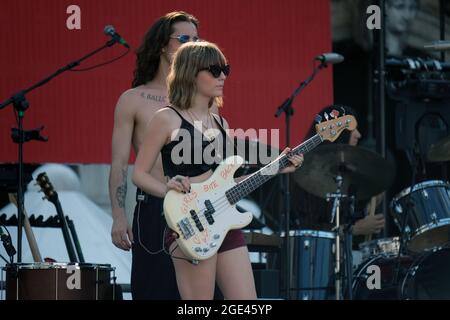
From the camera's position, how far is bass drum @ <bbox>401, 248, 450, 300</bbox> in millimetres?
7676

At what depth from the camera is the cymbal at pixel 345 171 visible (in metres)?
7.66

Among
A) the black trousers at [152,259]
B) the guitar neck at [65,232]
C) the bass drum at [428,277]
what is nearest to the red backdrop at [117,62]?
the guitar neck at [65,232]

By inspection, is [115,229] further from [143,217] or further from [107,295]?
[107,295]

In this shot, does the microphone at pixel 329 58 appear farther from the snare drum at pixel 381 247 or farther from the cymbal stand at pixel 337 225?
the snare drum at pixel 381 247

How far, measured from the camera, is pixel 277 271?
27.2ft

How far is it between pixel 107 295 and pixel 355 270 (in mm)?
2357

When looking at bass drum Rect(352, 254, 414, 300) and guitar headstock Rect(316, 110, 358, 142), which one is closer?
guitar headstock Rect(316, 110, 358, 142)

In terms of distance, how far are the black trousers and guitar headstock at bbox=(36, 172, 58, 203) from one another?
2106mm

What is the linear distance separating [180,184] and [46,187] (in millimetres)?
2786

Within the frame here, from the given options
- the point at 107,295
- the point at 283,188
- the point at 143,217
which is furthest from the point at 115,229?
the point at 283,188

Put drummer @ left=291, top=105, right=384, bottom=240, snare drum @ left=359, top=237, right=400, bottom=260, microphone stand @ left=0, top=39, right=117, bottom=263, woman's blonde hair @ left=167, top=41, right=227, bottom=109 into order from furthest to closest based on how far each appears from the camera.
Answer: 1. drummer @ left=291, top=105, right=384, bottom=240
2. snare drum @ left=359, top=237, right=400, bottom=260
3. microphone stand @ left=0, top=39, right=117, bottom=263
4. woman's blonde hair @ left=167, top=41, right=227, bottom=109
